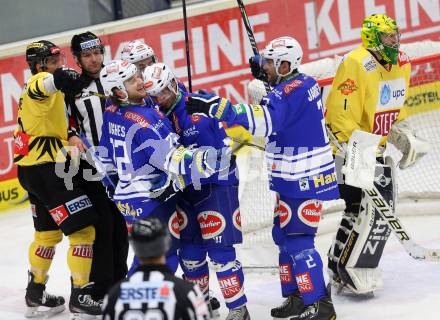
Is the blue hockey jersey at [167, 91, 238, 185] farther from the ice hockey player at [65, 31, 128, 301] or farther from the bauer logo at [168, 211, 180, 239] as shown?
the ice hockey player at [65, 31, 128, 301]

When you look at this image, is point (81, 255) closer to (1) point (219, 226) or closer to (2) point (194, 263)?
(2) point (194, 263)

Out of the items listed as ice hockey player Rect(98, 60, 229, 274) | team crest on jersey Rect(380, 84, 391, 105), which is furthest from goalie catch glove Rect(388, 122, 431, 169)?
ice hockey player Rect(98, 60, 229, 274)

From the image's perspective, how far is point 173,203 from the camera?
5.71 metres

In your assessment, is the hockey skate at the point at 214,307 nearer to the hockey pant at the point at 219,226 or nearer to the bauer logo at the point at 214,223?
the hockey pant at the point at 219,226

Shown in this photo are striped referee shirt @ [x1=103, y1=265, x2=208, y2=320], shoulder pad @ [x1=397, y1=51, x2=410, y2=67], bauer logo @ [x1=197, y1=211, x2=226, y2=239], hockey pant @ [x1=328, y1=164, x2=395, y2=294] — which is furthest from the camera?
shoulder pad @ [x1=397, y1=51, x2=410, y2=67]

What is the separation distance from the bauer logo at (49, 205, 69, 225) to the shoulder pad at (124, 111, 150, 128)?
2.87 ft

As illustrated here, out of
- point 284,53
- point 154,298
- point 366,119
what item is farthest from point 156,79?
point 154,298

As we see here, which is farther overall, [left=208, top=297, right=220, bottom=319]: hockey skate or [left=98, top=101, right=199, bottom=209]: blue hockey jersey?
[left=208, top=297, right=220, bottom=319]: hockey skate

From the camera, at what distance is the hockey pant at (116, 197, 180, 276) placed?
559 centimetres

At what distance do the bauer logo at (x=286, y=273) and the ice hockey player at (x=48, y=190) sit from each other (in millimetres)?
1011

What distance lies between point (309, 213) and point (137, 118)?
976mm

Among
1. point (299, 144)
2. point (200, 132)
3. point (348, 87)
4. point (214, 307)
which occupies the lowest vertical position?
point (214, 307)

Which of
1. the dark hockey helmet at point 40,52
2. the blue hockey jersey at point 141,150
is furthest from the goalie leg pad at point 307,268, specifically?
the dark hockey helmet at point 40,52

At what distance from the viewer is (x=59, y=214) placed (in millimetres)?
6152
